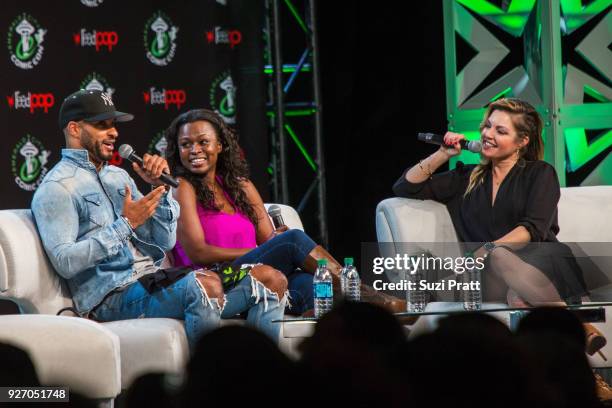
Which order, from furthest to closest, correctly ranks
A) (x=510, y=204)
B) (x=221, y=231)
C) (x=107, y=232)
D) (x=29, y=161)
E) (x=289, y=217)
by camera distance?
(x=29, y=161) < (x=289, y=217) < (x=510, y=204) < (x=221, y=231) < (x=107, y=232)

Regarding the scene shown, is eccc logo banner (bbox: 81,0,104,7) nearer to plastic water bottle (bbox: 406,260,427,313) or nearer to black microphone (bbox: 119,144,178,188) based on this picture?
black microphone (bbox: 119,144,178,188)

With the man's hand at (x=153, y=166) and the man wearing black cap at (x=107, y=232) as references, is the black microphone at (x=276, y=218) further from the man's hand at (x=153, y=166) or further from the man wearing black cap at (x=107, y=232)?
the man's hand at (x=153, y=166)

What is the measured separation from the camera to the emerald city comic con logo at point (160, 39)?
5.89 m

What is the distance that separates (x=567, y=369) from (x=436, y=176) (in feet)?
11.4

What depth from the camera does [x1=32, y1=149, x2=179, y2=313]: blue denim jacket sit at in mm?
3439

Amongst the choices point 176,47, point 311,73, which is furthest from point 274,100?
point 176,47

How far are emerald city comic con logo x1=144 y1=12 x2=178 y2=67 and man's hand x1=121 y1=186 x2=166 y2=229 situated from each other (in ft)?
8.10

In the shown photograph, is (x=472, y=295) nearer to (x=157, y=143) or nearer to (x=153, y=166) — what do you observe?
(x=153, y=166)

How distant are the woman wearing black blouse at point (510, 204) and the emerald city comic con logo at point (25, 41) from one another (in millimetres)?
2448

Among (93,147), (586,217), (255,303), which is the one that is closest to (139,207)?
(93,147)

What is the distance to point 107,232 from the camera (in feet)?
11.4

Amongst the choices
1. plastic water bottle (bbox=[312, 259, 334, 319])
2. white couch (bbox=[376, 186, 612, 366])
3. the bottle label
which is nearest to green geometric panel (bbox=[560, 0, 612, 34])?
white couch (bbox=[376, 186, 612, 366])

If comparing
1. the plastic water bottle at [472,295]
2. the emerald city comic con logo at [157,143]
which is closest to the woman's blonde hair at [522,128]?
the plastic water bottle at [472,295]

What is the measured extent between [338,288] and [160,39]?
2633 mm
